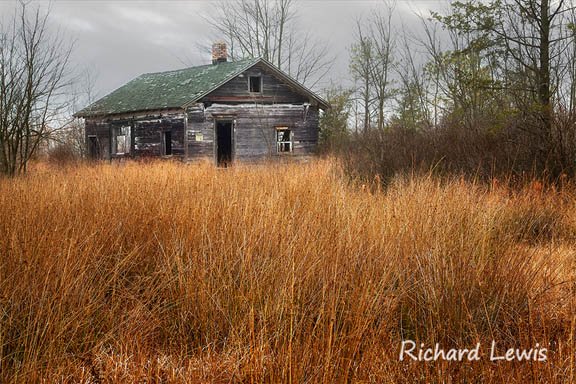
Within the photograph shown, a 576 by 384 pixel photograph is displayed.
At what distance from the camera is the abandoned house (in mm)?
19625

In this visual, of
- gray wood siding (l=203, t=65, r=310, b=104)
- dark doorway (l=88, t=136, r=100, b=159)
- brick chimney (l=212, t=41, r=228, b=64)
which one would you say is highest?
brick chimney (l=212, t=41, r=228, b=64)

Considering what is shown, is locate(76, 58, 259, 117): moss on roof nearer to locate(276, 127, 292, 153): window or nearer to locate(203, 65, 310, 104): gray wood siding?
locate(203, 65, 310, 104): gray wood siding

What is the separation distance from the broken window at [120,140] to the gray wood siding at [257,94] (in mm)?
4893

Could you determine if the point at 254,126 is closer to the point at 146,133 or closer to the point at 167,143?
the point at 167,143

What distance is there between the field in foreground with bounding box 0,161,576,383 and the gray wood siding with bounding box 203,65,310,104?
15.2m

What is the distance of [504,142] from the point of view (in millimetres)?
8797

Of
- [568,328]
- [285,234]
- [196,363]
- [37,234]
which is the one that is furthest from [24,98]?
[568,328]

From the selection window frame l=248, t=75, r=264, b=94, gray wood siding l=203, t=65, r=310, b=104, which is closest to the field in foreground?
gray wood siding l=203, t=65, r=310, b=104

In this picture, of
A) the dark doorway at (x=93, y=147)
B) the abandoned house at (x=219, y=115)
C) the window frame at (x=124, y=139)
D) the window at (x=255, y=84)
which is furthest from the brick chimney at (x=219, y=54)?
the dark doorway at (x=93, y=147)

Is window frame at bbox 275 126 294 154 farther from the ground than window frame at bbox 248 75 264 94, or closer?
closer

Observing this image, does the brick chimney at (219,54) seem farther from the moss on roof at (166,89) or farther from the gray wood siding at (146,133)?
the gray wood siding at (146,133)

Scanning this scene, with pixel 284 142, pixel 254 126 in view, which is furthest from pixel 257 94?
pixel 284 142

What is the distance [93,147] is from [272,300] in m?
23.3

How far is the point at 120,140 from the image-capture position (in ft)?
74.7
